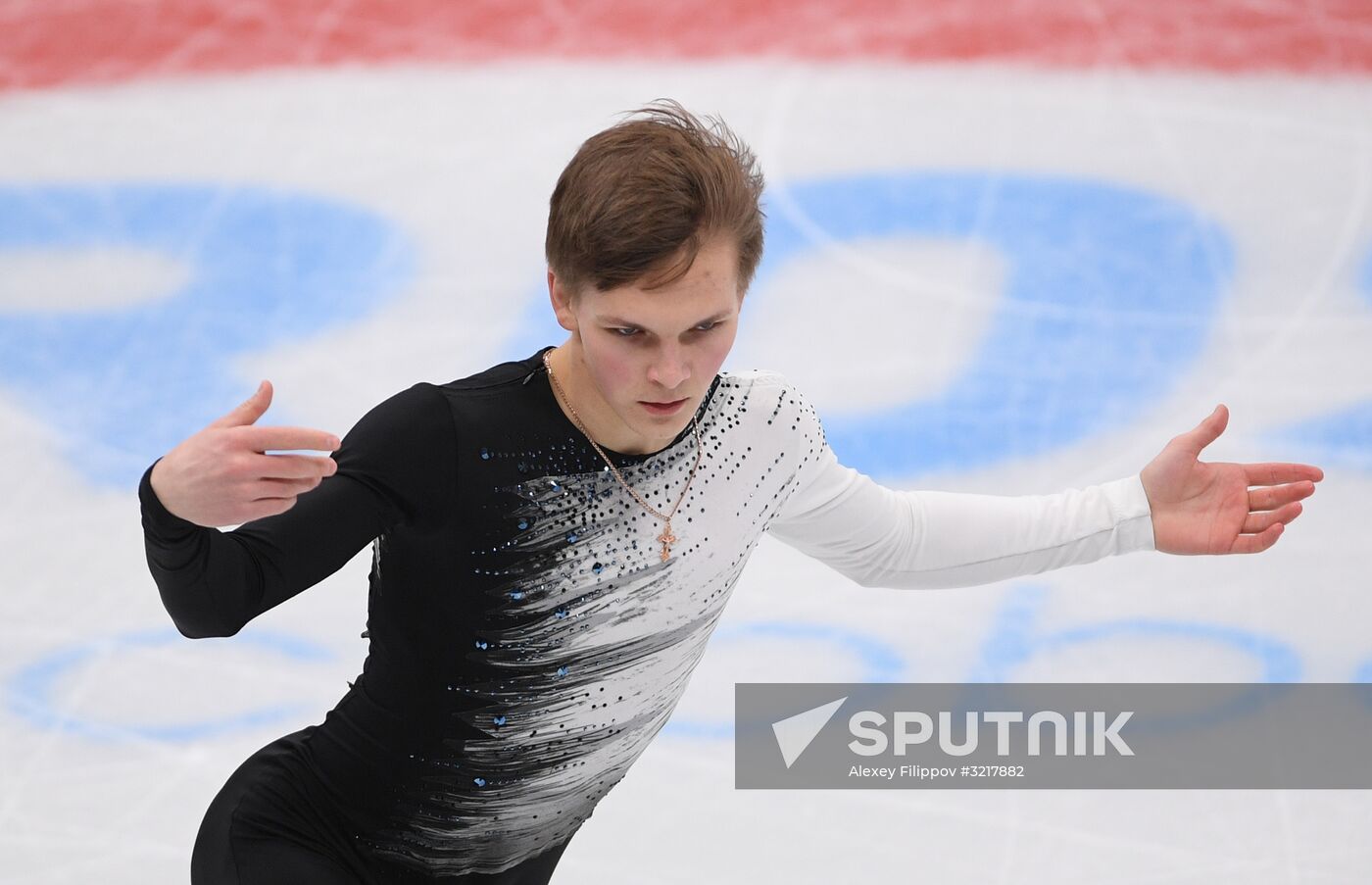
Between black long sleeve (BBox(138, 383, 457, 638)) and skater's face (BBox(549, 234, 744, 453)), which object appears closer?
black long sleeve (BBox(138, 383, 457, 638))

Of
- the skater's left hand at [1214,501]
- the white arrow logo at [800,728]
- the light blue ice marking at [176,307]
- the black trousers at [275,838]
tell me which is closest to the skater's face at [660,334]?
the black trousers at [275,838]

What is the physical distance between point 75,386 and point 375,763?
2851 millimetres

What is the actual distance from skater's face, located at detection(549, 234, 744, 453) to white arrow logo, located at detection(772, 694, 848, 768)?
1.69 meters

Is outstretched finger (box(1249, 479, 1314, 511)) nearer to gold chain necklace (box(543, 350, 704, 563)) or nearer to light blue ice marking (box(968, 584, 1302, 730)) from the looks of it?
gold chain necklace (box(543, 350, 704, 563))

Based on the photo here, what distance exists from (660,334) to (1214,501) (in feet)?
3.55

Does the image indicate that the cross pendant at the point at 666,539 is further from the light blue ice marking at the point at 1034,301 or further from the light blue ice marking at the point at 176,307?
the light blue ice marking at the point at 176,307

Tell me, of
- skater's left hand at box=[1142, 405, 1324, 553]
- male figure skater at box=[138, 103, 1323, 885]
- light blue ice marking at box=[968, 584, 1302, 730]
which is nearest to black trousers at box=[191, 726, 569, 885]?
male figure skater at box=[138, 103, 1323, 885]

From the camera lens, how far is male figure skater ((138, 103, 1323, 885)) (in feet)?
5.77

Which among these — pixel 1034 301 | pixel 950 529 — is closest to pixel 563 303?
pixel 950 529

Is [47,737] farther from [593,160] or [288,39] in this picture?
[288,39]

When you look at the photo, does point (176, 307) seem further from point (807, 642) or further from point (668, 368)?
point (668, 368)

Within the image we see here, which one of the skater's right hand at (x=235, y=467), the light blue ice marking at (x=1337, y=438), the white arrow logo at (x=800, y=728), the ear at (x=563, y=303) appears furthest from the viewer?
the light blue ice marking at (x=1337, y=438)

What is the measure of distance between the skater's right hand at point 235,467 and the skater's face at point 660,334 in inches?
16.5

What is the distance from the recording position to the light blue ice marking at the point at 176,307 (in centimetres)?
436
